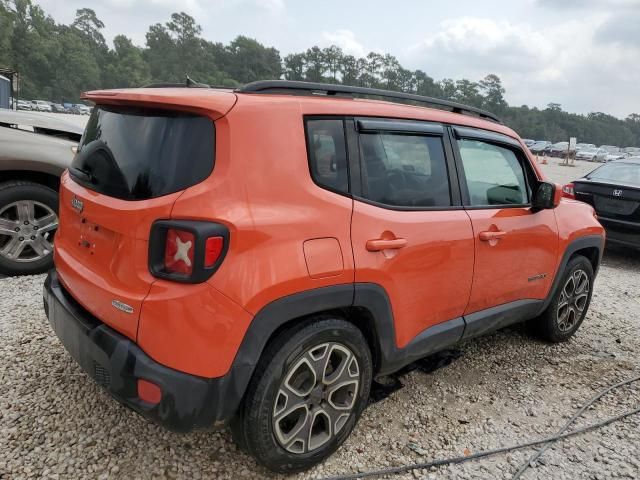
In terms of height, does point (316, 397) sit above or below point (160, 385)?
below

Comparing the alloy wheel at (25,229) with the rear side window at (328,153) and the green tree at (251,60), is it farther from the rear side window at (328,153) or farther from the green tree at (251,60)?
the green tree at (251,60)

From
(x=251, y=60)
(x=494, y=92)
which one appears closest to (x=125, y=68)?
(x=251, y=60)

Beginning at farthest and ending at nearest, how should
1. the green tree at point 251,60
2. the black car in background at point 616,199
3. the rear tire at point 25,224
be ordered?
the green tree at point 251,60, the black car in background at point 616,199, the rear tire at point 25,224

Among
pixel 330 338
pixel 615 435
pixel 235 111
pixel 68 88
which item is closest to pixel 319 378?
pixel 330 338

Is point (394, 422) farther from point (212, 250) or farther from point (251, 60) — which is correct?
point (251, 60)

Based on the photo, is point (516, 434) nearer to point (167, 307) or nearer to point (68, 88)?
point (167, 307)

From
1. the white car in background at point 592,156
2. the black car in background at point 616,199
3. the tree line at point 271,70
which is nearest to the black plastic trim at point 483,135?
the black car in background at point 616,199

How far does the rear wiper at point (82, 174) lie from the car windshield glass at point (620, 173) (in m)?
7.33

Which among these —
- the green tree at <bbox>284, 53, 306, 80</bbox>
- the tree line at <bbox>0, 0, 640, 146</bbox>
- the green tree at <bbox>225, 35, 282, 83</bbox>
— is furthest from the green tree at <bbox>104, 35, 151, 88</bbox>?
the green tree at <bbox>284, 53, 306, 80</bbox>

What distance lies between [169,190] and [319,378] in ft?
3.49

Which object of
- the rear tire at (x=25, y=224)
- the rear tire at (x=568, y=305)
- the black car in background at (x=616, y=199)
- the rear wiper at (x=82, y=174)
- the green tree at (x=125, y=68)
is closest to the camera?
the rear wiper at (x=82, y=174)

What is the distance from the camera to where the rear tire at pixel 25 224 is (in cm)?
406

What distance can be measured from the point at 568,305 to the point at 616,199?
376 centimetres

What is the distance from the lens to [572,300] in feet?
12.8
